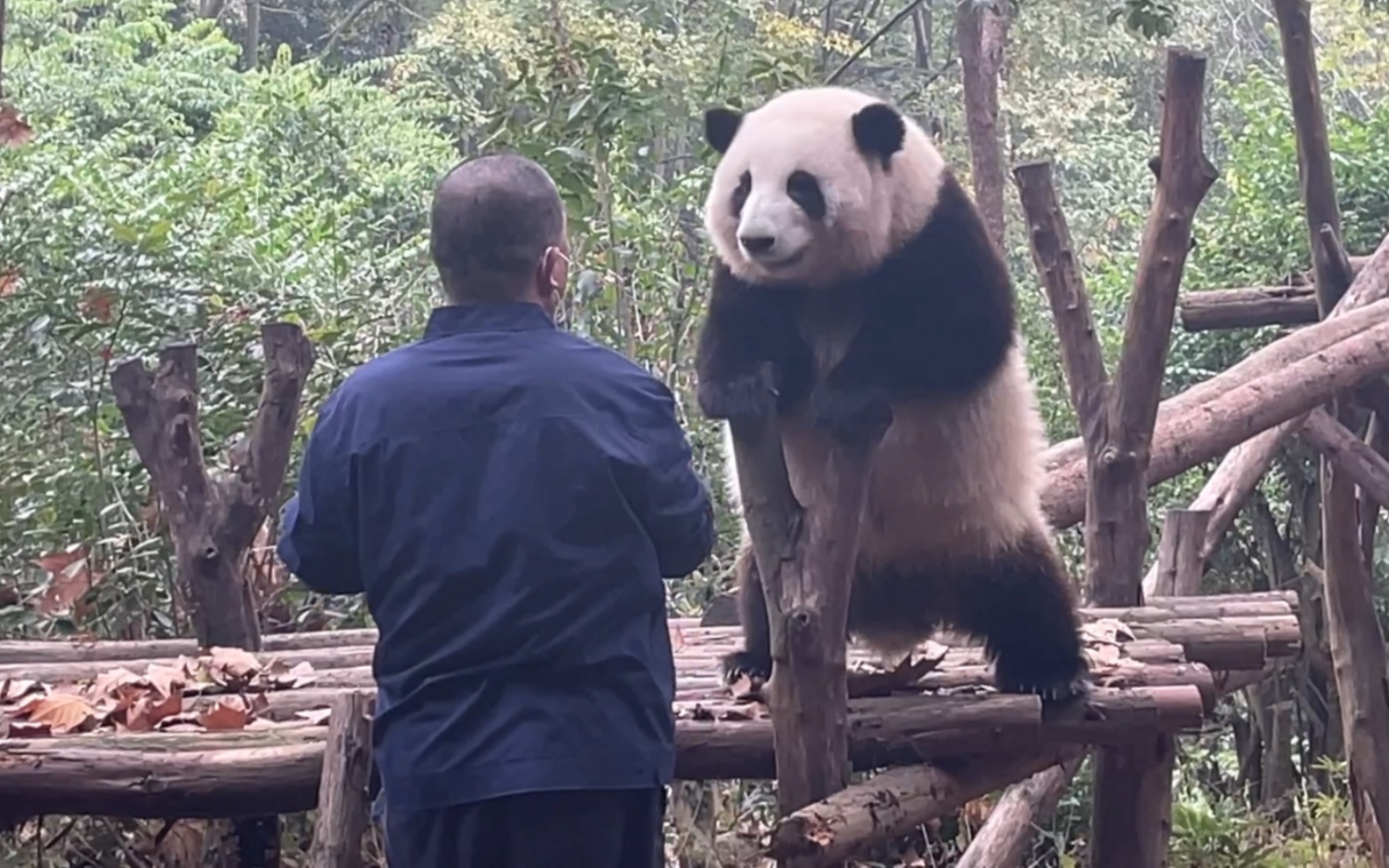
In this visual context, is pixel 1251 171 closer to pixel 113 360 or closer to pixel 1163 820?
pixel 1163 820

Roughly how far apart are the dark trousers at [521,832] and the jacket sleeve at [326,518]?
0.34 metres

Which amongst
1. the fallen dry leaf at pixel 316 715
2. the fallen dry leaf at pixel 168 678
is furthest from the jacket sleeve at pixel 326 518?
the fallen dry leaf at pixel 168 678

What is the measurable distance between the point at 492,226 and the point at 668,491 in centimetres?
44

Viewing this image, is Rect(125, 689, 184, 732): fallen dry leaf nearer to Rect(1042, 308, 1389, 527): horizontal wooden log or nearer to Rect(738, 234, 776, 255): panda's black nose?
Rect(738, 234, 776, 255): panda's black nose

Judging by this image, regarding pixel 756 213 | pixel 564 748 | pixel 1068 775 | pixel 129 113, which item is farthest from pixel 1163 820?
pixel 129 113

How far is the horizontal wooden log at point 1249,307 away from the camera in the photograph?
5316 millimetres

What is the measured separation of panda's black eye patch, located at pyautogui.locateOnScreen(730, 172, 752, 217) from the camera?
128 inches

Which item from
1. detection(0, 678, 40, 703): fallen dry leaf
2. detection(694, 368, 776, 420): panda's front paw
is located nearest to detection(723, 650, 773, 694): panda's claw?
detection(694, 368, 776, 420): panda's front paw

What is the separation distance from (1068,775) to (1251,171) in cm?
354

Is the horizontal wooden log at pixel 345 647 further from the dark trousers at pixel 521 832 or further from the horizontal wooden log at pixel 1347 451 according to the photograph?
the dark trousers at pixel 521 832

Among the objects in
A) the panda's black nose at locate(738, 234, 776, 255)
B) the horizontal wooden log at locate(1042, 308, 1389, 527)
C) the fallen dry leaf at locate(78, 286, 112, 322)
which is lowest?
the horizontal wooden log at locate(1042, 308, 1389, 527)

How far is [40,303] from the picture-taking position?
507 cm

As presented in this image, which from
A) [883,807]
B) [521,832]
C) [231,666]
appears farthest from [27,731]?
[883,807]

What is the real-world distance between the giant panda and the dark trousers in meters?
0.81
